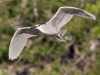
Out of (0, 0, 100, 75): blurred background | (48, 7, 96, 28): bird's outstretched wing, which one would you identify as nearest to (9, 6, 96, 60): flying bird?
(48, 7, 96, 28): bird's outstretched wing

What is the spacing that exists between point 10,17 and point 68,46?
1.22 metres

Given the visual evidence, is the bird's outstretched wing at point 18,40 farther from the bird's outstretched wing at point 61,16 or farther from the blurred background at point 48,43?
the blurred background at point 48,43

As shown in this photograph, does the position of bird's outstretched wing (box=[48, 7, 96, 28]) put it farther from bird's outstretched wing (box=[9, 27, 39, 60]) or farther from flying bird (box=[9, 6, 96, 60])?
bird's outstretched wing (box=[9, 27, 39, 60])

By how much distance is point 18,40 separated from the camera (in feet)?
18.0

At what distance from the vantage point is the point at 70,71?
8867 millimetres

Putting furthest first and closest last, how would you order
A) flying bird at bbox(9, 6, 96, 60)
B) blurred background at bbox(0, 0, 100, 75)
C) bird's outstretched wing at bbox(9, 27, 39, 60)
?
blurred background at bbox(0, 0, 100, 75) → bird's outstretched wing at bbox(9, 27, 39, 60) → flying bird at bbox(9, 6, 96, 60)

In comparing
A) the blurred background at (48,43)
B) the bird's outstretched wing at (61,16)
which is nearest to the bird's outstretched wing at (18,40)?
the bird's outstretched wing at (61,16)

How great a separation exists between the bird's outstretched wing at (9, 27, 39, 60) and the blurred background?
2.94 m

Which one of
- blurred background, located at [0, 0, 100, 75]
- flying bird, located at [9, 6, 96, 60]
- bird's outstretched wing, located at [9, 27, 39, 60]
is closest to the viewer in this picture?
flying bird, located at [9, 6, 96, 60]

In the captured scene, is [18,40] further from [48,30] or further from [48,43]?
[48,43]

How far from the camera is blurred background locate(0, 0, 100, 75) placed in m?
8.68

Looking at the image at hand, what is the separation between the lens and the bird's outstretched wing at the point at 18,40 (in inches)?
211

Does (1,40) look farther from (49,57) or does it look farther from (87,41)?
(87,41)

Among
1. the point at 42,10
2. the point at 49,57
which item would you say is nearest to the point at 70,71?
the point at 49,57
